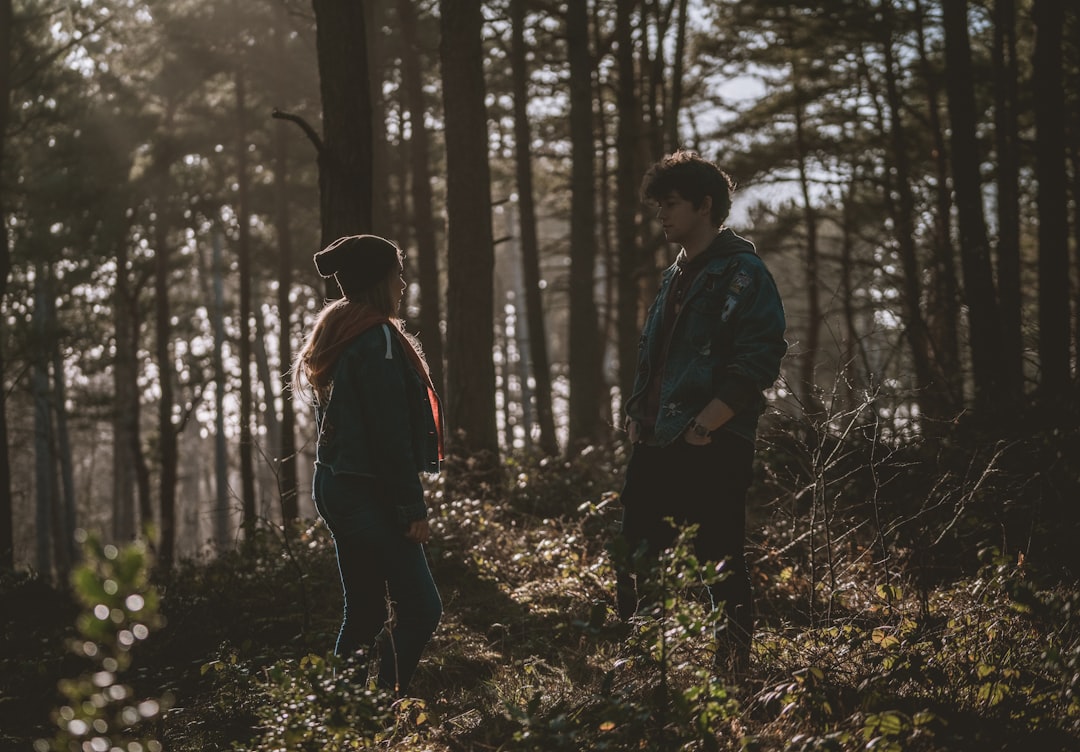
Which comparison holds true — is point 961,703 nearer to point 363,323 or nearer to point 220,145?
point 363,323

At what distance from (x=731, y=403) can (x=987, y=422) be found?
5485mm

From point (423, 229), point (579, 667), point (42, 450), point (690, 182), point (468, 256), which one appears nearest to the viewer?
point (690, 182)

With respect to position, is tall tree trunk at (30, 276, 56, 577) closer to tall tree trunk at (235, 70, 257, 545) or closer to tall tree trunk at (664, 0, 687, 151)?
tall tree trunk at (235, 70, 257, 545)

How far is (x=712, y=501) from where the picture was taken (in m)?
4.02

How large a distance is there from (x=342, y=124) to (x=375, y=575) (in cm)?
433

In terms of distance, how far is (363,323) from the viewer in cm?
394

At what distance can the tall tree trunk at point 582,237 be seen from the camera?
1343 cm

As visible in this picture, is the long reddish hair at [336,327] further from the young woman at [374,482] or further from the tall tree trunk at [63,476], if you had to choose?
the tall tree trunk at [63,476]

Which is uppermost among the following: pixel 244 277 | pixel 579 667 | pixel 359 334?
pixel 244 277

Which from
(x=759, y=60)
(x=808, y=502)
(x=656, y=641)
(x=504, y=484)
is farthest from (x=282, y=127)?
(x=656, y=641)

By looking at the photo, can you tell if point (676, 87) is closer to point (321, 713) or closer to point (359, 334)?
point (359, 334)

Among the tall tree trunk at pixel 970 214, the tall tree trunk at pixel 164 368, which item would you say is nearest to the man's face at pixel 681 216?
the tall tree trunk at pixel 970 214

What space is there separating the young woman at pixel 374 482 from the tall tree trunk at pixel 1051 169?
7.73 metres

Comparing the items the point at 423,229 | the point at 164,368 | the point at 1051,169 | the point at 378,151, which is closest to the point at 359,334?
the point at 1051,169
